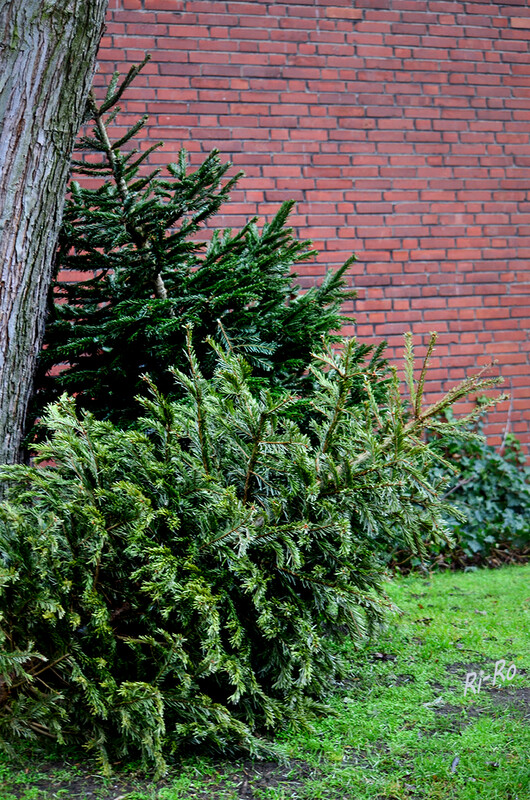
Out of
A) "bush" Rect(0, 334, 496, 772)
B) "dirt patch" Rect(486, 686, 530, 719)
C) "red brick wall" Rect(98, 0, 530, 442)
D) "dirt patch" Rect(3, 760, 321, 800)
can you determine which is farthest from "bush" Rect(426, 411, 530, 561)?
"dirt patch" Rect(3, 760, 321, 800)

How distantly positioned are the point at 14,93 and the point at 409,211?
3.80 meters

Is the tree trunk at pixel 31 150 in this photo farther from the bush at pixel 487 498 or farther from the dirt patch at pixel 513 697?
the bush at pixel 487 498

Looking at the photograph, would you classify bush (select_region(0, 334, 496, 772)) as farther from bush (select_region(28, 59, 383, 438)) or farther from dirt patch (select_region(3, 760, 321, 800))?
bush (select_region(28, 59, 383, 438))

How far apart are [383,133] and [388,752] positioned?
15.7 ft

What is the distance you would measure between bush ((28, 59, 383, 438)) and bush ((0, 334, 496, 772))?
455mm

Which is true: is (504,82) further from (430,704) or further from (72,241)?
(430,704)

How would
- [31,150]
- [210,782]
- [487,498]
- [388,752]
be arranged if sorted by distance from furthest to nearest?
[487,498]
[31,150]
[388,752]
[210,782]

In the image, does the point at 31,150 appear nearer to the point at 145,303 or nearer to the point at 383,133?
the point at 145,303

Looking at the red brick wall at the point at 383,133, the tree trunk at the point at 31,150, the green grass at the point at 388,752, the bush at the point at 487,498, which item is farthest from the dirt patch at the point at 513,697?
the red brick wall at the point at 383,133

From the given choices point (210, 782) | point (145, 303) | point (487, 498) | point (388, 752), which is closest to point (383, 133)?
point (487, 498)

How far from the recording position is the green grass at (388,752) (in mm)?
2133

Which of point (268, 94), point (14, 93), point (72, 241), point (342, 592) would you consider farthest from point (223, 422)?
point (268, 94)

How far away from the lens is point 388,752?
239 cm

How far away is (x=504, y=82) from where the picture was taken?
605 cm
